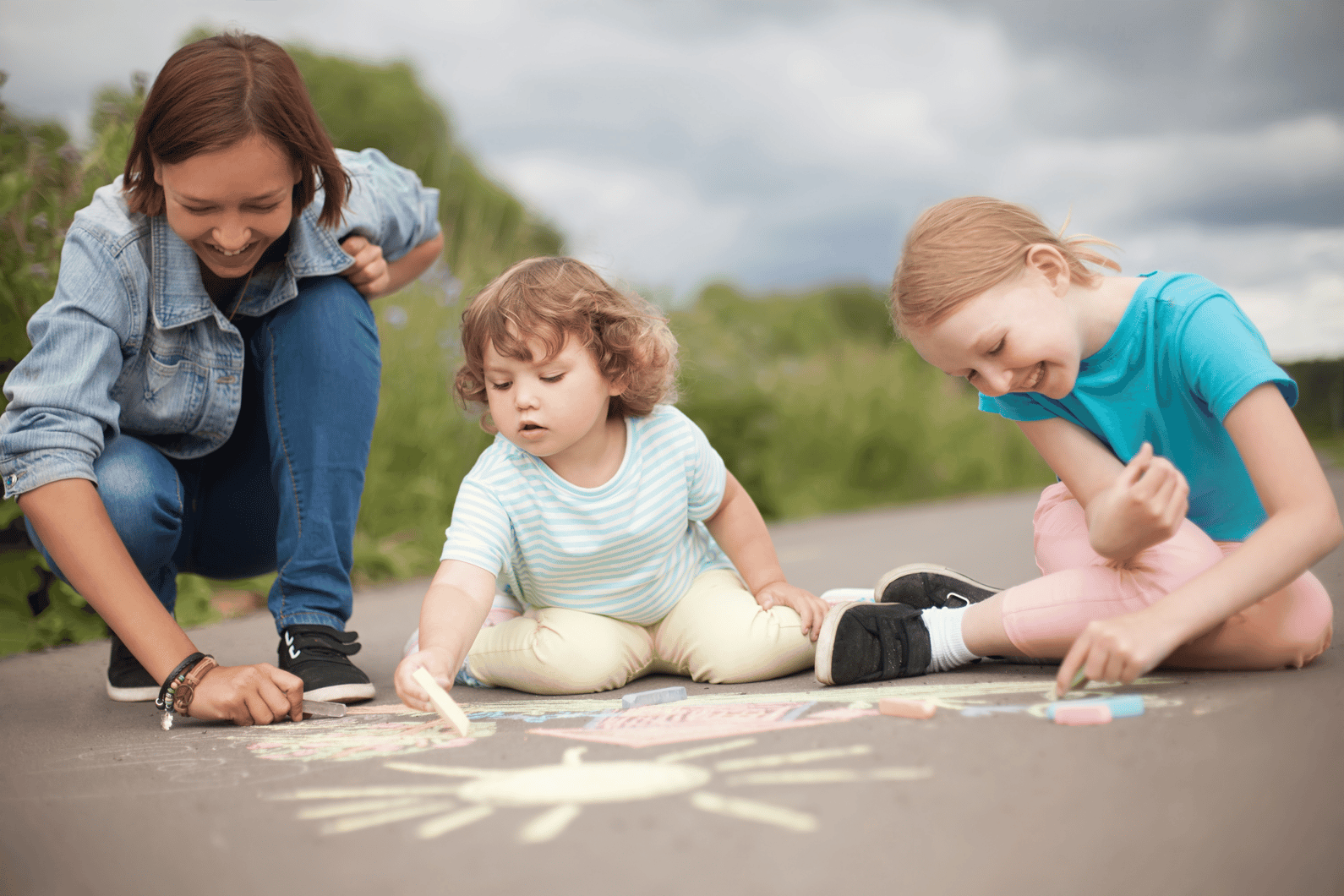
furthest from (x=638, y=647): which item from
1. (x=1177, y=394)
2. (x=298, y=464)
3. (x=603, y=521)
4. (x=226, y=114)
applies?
(x=226, y=114)

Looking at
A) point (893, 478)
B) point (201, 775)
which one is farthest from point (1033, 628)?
point (893, 478)

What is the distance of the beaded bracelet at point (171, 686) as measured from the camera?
166 centimetres

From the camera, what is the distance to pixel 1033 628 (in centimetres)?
172

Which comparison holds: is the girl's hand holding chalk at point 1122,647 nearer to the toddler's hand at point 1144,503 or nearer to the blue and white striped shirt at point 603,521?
the toddler's hand at point 1144,503

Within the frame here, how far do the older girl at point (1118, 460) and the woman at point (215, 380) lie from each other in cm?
98

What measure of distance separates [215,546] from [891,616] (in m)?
1.43

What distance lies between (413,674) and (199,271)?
91 cm

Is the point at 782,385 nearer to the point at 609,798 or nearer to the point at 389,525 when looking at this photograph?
the point at 389,525

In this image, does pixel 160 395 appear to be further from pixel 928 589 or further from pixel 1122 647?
pixel 1122 647

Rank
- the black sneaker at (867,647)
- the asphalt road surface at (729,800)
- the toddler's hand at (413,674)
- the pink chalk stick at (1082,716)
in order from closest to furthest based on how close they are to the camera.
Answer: the asphalt road surface at (729,800), the pink chalk stick at (1082,716), the toddler's hand at (413,674), the black sneaker at (867,647)

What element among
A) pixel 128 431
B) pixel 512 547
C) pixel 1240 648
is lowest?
pixel 1240 648

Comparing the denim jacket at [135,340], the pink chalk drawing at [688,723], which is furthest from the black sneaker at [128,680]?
the pink chalk drawing at [688,723]

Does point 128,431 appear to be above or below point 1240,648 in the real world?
above

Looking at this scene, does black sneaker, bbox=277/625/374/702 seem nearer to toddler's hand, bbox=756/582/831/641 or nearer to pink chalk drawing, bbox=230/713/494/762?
pink chalk drawing, bbox=230/713/494/762
